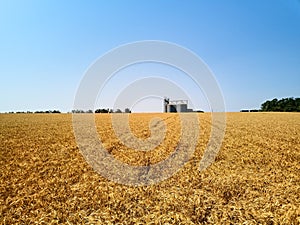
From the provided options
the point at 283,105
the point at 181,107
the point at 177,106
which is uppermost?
the point at 283,105

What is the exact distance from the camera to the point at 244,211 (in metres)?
4.66

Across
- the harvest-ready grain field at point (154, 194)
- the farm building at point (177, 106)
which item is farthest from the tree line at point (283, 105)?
the harvest-ready grain field at point (154, 194)

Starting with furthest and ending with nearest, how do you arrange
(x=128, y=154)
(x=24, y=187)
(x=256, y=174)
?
(x=128, y=154) < (x=256, y=174) < (x=24, y=187)

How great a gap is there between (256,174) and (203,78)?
21.1 feet

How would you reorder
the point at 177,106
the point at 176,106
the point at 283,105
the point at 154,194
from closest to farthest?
the point at 154,194 < the point at 177,106 < the point at 176,106 < the point at 283,105

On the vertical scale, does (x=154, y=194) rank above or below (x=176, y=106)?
below

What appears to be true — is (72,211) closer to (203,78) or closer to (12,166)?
(12,166)

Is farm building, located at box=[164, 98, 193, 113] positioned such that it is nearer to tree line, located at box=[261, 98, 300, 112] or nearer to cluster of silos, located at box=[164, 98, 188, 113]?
cluster of silos, located at box=[164, 98, 188, 113]

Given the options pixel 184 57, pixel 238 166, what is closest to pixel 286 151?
pixel 238 166

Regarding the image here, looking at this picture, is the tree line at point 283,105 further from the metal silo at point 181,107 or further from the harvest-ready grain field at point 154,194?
the harvest-ready grain field at point 154,194

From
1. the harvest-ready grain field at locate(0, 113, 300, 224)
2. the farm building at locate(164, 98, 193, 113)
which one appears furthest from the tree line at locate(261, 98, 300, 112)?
Result: the harvest-ready grain field at locate(0, 113, 300, 224)

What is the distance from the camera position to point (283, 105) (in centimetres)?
9450

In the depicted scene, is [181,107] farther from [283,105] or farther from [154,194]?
[154,194]

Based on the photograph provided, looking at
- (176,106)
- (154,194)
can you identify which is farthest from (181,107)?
(154,194)
